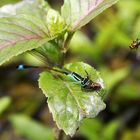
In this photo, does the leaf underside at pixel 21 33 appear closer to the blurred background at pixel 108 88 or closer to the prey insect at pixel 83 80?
the prey insect at pixel 83 80

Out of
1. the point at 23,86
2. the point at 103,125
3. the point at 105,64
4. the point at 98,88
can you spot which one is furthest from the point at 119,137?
the point at 98,88

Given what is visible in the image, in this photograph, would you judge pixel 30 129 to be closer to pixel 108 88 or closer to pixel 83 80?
pixel 108 88

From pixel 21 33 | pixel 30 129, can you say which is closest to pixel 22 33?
pixel 21 33

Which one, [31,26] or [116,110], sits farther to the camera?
[116,110]

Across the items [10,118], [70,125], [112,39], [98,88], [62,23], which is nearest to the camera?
[70,125]

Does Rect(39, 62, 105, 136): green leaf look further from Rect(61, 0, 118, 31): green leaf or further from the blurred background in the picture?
the blurred background

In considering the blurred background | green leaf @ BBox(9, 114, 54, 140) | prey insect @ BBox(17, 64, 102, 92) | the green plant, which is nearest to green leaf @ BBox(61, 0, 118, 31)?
the green plant

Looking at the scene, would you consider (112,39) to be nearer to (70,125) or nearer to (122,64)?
(122,64)
